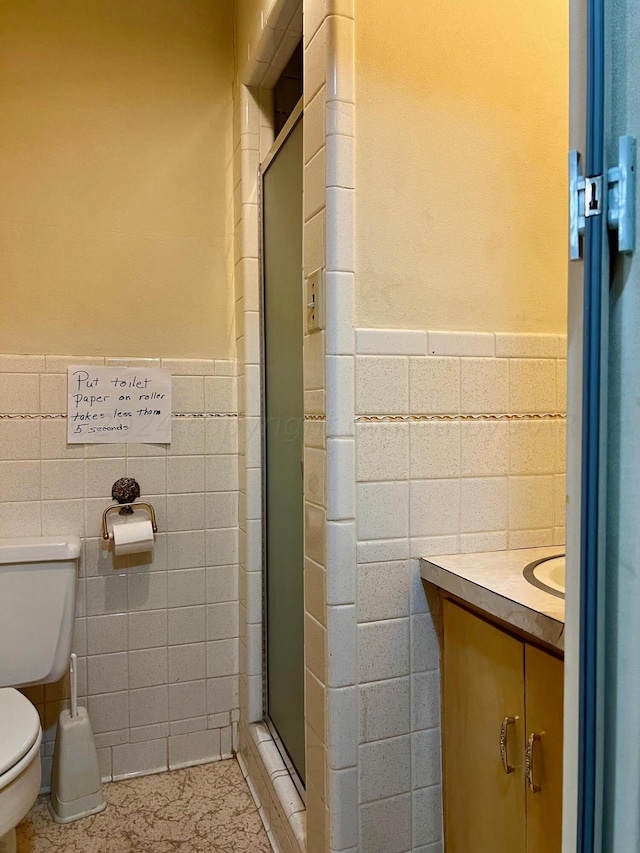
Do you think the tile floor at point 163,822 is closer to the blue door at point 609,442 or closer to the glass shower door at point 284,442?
the glass shower door at point 284,442

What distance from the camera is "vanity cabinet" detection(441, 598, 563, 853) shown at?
934 mm

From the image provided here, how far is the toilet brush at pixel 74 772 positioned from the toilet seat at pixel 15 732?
28 centimetres

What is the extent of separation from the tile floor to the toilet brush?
0.03m

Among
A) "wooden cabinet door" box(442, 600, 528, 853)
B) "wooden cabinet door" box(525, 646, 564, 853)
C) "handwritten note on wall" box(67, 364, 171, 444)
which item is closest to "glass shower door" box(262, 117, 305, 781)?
"handwritten note on wall" box(67, 364, 171, 444)

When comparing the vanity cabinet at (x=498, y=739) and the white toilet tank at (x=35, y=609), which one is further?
the white toilet tank at (x=35, y=609)

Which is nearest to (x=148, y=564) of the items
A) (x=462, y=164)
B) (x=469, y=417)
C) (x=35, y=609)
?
(x=35, y=609)

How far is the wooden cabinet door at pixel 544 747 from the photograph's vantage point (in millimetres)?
910

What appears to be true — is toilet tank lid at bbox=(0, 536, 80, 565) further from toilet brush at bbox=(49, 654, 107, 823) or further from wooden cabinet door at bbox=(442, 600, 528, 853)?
wooden cabinet door at bbox=(442, 600, 528, 853)

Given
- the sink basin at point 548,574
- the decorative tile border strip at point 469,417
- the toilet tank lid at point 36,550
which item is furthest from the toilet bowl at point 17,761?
the sink basin at point 548,574

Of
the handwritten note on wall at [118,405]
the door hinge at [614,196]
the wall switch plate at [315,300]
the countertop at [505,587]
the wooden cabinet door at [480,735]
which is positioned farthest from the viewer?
the handwritten note on wall at [118,405]

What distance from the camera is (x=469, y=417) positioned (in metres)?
1.29

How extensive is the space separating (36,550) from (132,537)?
251 millimetres

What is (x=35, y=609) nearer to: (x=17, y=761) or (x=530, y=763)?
Result: (x=17, y=761)

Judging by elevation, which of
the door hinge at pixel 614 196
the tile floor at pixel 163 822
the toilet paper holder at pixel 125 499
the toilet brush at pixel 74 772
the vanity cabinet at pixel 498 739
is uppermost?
the door hinge at pixel 614 196
